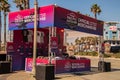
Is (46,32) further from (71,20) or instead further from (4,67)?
(4,67)

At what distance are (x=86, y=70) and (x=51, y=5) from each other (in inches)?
247

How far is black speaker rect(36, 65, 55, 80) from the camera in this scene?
17703 mm

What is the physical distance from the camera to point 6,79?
62.6 feet

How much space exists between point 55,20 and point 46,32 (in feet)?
21.4

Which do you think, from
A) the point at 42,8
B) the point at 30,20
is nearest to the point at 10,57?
the point at 30,20

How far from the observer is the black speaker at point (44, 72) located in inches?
697

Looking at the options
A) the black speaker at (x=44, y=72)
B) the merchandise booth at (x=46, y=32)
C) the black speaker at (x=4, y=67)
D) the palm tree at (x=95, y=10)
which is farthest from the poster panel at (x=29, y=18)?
the palm tree at (x=95, y=10)

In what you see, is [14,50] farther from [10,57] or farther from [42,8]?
[42,8]

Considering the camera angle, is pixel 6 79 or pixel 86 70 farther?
pixel 86 70

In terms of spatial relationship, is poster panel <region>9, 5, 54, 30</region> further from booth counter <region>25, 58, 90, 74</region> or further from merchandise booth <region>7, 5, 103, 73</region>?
booth counter <region>25, 58, 90, 74</region>

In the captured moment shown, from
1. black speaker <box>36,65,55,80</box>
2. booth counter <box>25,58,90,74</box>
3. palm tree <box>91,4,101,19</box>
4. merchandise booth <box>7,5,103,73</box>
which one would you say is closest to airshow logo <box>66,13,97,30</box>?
merchandise booth <box>7,5,103,73</box>

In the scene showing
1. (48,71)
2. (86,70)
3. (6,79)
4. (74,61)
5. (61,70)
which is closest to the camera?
(48,71)

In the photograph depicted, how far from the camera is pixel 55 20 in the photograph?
19.8 metres

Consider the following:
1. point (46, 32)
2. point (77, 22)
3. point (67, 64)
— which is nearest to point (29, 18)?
point (77, 22)
